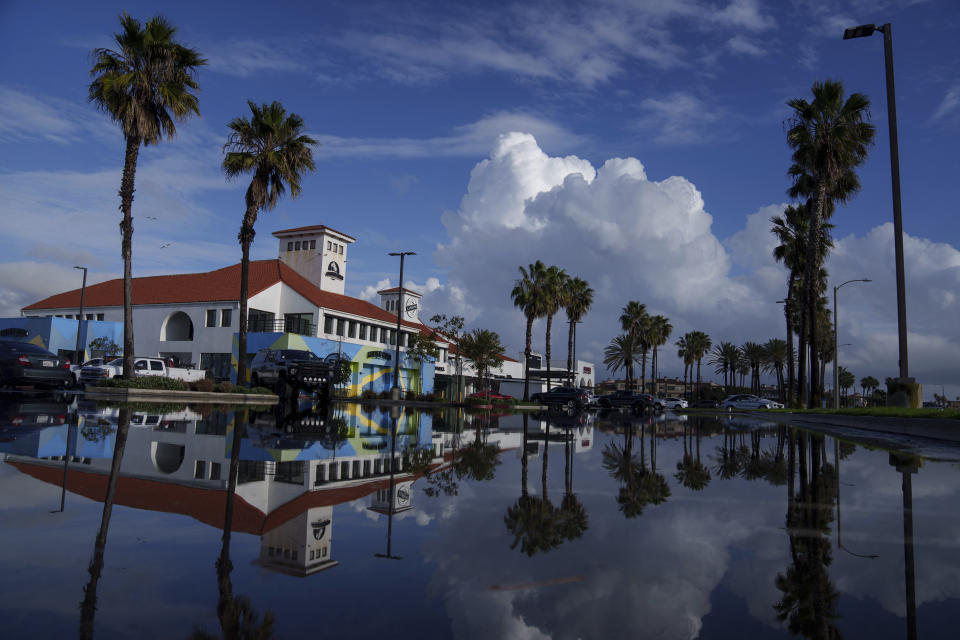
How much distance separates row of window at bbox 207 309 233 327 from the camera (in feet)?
163

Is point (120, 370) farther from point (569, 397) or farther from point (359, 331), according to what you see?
point (569, 397)

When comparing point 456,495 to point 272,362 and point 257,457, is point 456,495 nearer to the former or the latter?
point 257,457

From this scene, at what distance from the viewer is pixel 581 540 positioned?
16.5 feet

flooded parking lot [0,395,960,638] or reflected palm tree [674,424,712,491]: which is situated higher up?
flooded parking lot [0,395,960,638]

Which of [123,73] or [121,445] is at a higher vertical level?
[123,73]

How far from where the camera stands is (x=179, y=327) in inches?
2158

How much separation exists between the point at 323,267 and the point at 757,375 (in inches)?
2963

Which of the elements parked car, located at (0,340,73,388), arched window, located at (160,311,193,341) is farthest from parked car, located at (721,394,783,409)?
parked car, located at (0,340,73,388)

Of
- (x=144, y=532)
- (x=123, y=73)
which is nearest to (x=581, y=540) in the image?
(x=144, y=532)

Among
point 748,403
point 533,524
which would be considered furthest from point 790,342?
point 533,524

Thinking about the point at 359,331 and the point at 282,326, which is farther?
the point at 359,331

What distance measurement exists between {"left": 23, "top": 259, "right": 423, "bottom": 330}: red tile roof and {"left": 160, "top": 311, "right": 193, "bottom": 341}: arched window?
79.4 inches

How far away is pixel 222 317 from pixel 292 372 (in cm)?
2859

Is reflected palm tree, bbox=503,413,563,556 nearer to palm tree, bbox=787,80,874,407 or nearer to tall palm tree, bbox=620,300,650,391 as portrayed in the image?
palm tree, bbox=787,80,874,407
